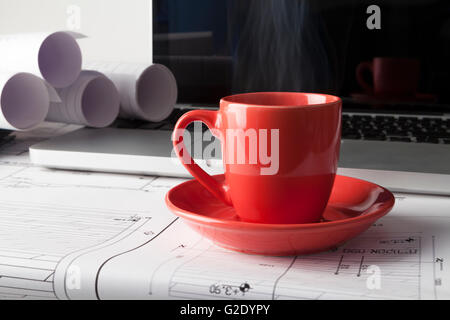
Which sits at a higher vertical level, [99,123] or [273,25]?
[273,25]

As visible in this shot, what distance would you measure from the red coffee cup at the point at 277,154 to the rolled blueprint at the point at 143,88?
0.43 m

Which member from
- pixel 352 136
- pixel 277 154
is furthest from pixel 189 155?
pixel 352 136

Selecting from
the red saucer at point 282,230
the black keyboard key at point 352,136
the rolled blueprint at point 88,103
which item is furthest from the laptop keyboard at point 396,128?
the rolled blueprint at point 88,103

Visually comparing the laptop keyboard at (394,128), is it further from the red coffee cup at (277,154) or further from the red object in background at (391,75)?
the red coffee cup at (277,154)

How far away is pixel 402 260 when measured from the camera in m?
0.43

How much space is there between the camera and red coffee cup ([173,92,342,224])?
0.44 meters

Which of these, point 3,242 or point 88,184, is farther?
point 88,184

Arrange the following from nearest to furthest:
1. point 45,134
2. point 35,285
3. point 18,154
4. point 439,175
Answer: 1. point 35,285
2. point 439,175
3. point 18,154
4. point 45,134

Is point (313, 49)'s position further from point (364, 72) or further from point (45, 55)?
point (45, 55)

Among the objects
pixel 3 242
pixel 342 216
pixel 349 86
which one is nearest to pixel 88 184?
pixel 3 242

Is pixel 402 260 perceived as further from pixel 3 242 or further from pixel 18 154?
pixel 18 154

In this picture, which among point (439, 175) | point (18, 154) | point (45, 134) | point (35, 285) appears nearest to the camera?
point (35, 285)

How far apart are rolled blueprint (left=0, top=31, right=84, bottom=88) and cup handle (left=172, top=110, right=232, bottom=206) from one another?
40cm
